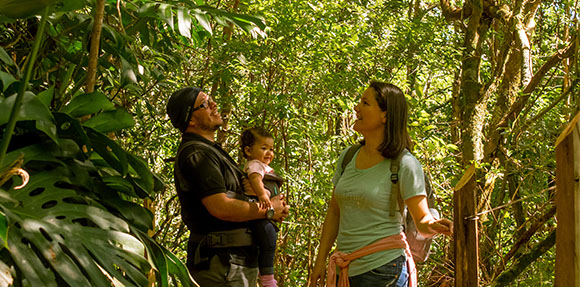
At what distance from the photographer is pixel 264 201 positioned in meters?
3.24

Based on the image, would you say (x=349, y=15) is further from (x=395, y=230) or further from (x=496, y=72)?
(x=395, y=230)

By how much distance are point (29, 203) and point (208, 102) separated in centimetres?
134

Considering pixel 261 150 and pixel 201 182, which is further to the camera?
pixel 261 150

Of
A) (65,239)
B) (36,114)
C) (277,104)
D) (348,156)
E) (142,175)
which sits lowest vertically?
(65,239)

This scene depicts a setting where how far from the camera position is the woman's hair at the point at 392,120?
3.06m

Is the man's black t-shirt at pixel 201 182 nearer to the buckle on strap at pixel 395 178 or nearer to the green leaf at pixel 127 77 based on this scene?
the green leaf at pixel 127 77

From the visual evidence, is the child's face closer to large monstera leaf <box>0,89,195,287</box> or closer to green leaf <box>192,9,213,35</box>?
green leaf <box>192,9,213,35</box>

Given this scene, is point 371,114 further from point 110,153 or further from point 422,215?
point 110,153

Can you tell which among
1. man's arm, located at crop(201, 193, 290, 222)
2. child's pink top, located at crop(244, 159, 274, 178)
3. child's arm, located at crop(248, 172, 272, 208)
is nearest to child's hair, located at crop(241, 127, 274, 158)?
child's pink top, located at crop(244, 159, 274, 178)

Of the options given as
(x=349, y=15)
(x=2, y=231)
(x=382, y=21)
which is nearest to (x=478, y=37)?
(x=382, y=21)

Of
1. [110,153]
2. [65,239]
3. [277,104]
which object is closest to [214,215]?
[110,153]

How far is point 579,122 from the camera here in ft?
5.00

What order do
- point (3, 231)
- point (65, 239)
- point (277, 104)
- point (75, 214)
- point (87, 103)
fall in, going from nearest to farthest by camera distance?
point (3, 231), point (65, 239), point (75, 214), point (87, 103), point (277, 104)

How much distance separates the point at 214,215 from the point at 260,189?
41 cm
